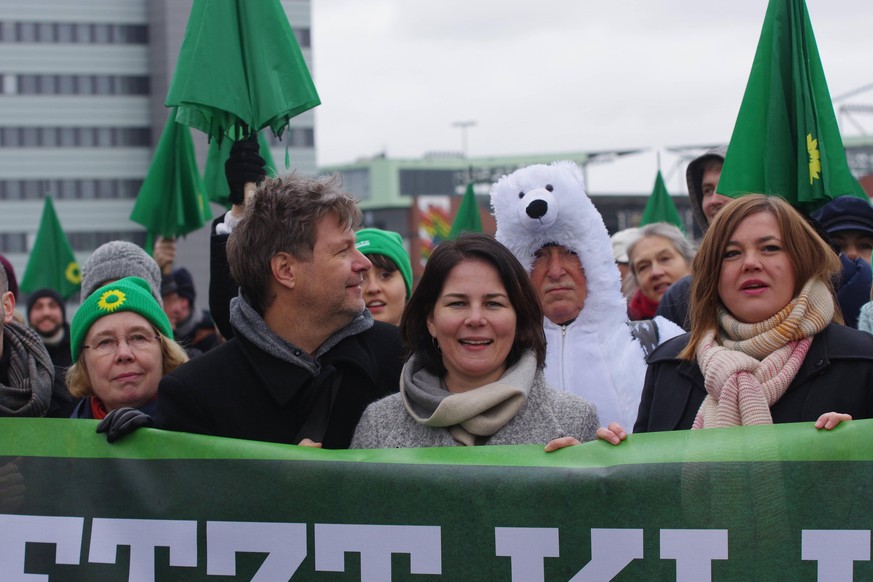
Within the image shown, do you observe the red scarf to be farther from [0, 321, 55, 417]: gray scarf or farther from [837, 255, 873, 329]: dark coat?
[0, 321, 55, 417]: gray scarf

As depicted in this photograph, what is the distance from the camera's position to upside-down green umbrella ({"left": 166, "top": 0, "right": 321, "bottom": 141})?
4402 mm

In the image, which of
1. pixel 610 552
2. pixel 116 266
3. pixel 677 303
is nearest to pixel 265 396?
pixel 610 552

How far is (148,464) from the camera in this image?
3.36 meters

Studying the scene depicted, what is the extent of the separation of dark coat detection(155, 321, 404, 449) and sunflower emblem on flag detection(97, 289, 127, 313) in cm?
76

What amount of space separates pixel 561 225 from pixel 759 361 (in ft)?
3.63

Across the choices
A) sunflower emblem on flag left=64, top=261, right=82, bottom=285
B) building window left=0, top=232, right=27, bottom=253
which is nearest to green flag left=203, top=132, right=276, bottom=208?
sunflower emblem on flag left=64, top=261, right=82, bottom=285

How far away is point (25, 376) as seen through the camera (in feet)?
13.3

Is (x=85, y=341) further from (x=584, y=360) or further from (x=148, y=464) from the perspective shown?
(x=584, y=360)

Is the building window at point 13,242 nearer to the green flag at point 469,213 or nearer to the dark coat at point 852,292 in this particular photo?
the green flag at point 469,213

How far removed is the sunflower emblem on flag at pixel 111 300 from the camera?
4203 mm

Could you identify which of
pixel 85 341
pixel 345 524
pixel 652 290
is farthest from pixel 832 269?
pixel 652 290

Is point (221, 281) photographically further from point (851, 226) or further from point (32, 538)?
point (851, 226)

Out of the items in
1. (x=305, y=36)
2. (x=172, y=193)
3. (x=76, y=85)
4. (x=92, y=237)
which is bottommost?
(x=92, y=237)

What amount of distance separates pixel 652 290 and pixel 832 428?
3581mm
